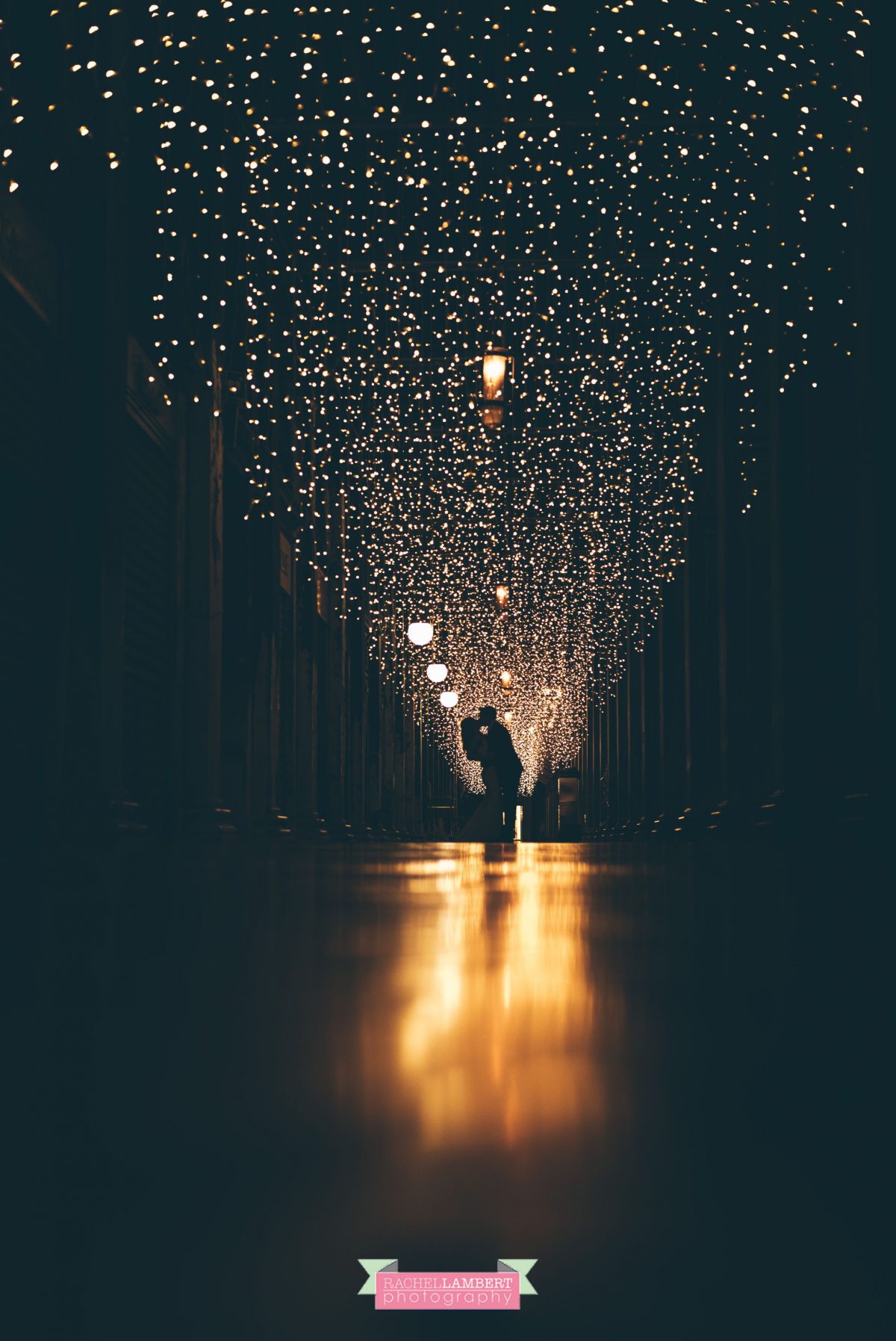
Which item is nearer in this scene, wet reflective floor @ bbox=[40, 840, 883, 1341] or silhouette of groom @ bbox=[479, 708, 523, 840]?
wet reflective floor @ bbox=[40, 840, 883, 1341]

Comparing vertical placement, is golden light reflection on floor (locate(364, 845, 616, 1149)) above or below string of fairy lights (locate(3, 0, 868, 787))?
below

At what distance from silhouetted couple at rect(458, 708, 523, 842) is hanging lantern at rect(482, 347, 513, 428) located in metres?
3.16

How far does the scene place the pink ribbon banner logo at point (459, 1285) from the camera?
12.9 inches

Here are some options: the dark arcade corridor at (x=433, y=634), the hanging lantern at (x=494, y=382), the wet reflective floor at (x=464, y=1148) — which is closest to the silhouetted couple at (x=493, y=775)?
the dark arcade corridor at (x=433, y=634)

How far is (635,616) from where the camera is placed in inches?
720

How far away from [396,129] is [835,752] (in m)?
5.28

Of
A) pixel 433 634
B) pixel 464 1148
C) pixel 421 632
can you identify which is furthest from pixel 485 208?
pixel 433 634

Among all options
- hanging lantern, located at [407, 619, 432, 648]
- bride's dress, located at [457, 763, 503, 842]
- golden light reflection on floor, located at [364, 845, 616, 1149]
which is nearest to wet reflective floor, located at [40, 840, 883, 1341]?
golden light reflection on floor, located at [364, 845, 616, 1149]

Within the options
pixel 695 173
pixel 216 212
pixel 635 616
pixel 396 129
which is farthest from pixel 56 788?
pixel 635 616

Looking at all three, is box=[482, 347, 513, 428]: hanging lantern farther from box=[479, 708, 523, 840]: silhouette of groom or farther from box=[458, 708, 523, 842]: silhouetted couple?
box=[479, 708, 523, 840]: silhouette of groom

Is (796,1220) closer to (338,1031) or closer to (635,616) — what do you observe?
(338,1031)

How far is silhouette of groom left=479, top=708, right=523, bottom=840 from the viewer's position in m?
13.3

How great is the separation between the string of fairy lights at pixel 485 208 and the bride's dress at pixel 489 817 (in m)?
4.22

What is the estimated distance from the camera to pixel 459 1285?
330 millimetres
